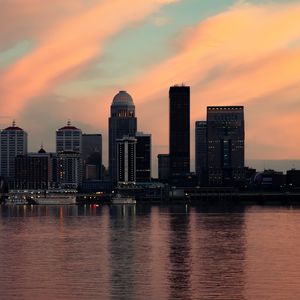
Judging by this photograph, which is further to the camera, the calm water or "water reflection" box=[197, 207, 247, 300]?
the calm water

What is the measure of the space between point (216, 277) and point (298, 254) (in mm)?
23595

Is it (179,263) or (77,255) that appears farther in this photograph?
(77,255)

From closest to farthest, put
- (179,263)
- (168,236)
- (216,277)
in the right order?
1. (216,277)
2. (179,263)
3. (168,236)

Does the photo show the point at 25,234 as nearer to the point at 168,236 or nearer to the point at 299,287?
the point at 168,236

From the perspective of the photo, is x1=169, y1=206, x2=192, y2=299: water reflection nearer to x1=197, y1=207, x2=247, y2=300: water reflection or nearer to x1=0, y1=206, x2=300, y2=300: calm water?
x1=0, y1=206, x2=300, y2=300: calm water

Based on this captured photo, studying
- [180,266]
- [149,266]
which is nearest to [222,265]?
[180,266]

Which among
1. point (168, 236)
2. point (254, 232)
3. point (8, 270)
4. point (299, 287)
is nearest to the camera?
point (299, 287)

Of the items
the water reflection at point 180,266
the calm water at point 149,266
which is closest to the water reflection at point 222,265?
the calm water at point 149,266

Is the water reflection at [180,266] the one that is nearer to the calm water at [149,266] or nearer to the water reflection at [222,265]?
the calm water at [149,266]

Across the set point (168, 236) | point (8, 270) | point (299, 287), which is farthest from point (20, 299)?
point (168, 236)

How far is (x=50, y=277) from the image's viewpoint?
238ft

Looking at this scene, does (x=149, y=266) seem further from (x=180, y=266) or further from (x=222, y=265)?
(x=222, y=265)

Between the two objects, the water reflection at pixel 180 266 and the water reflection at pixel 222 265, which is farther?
the water reflection at pixel 180 266

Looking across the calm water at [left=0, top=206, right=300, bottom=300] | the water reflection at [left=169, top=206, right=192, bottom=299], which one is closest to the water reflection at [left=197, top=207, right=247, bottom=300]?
the calm water at [left=0, top=206, right=300, bottom=300]
